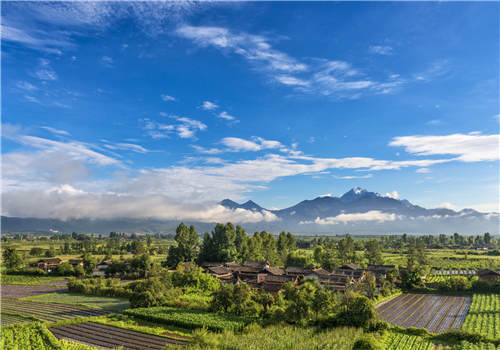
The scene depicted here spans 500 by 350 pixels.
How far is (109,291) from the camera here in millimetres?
54844

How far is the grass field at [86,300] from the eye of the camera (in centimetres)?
4556

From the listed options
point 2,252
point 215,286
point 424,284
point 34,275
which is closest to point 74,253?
point 2,252

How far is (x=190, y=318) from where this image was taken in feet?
122

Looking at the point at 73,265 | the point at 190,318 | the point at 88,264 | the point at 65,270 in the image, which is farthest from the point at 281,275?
the point at 73,265

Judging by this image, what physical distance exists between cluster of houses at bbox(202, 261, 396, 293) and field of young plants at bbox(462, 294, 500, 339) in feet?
54.4

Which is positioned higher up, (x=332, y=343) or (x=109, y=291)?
(x=332, y=343)

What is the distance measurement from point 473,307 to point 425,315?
10.1m

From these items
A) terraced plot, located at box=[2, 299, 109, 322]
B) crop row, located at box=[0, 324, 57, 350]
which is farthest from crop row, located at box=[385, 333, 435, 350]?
terraced plot, located at box=[2, 299, 109, 322]

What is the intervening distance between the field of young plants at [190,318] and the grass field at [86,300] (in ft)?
22.3

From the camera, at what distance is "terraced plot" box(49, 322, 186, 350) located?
29.9 m

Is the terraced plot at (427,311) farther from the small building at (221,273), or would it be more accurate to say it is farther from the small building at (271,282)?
the small building at (221,273)

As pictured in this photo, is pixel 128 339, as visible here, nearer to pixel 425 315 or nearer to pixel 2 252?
pixel 425 315

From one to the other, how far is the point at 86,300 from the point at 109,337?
22.4 metres

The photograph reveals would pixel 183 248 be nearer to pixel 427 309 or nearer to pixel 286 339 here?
pixel 286 339
